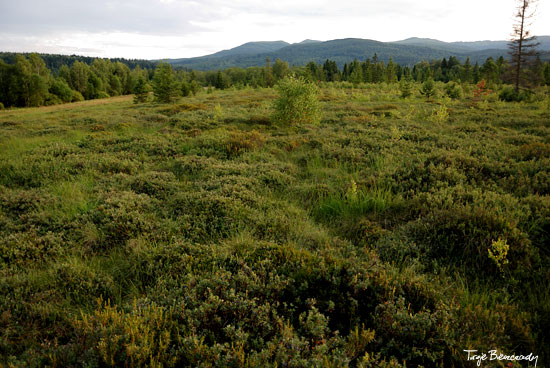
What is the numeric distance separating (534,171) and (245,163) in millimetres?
7505

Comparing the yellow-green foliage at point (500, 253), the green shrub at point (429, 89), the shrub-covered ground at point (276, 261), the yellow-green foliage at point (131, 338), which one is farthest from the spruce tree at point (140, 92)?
the yellow-green foliage at point (500, 253)

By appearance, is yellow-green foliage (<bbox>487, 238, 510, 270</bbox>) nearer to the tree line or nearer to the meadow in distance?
the meadow in distance

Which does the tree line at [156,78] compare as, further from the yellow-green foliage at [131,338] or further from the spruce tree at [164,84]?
the yellow-green foliage at [131,338]

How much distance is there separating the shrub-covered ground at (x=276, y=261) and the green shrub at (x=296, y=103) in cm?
660

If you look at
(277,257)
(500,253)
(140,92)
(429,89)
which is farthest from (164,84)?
(500,253)

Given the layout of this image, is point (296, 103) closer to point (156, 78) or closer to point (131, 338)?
point (131, 338)

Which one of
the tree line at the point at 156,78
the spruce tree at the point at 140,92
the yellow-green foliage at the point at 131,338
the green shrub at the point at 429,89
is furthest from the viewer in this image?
the spruce tree at the point at 140,92

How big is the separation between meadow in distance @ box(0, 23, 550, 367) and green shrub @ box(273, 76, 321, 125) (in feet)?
18.5

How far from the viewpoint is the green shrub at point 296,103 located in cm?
1460

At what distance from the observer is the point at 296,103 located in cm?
1472

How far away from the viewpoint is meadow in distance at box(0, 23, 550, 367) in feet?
8.38

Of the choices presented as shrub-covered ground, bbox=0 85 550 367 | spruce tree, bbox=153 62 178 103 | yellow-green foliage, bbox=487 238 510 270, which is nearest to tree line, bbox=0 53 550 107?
spruce tree, bbox=153 62 178 103

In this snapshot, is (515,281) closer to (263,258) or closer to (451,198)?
(451,198)

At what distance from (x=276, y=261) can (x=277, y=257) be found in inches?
4.7
